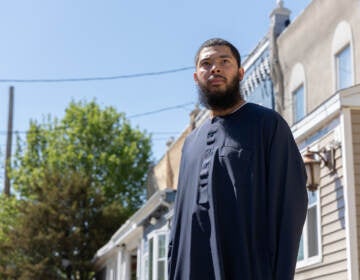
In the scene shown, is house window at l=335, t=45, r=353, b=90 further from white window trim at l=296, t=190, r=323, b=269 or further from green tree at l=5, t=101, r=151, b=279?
green tree at l=5, t=101, r=151, b=279

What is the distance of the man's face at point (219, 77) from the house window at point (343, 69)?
9.78 meters

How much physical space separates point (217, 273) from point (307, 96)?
12003 millimetres

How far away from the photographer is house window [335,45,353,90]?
488 inches

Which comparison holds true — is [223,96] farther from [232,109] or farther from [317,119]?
[317,119]

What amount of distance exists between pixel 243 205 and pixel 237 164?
6.4 inches

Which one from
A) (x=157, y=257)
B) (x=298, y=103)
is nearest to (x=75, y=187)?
(x=157, y=257)

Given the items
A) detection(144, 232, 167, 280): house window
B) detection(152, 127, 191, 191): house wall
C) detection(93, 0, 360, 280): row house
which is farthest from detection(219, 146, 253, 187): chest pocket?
detection(152, 127, 191, 191): house wall

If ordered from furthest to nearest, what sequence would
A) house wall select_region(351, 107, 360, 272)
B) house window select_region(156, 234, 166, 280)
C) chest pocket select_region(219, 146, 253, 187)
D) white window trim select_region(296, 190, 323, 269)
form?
1. house window select_region(156, 234, 166, 280)
2. white window trim select_region(296, 190, 323, 269)
3. house wall select_region(351, 107, 360, 272)
4. chest pocket select_region(219, 146, 253, 187)

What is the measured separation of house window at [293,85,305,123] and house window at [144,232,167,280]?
4404 mm

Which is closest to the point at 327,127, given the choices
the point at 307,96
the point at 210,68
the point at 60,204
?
the point at 307,96

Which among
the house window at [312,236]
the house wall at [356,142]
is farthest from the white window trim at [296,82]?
the house wall at [356,142]

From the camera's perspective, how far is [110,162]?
3578cm

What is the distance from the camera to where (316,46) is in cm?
1383

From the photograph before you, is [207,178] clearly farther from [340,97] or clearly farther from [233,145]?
[340,97]
